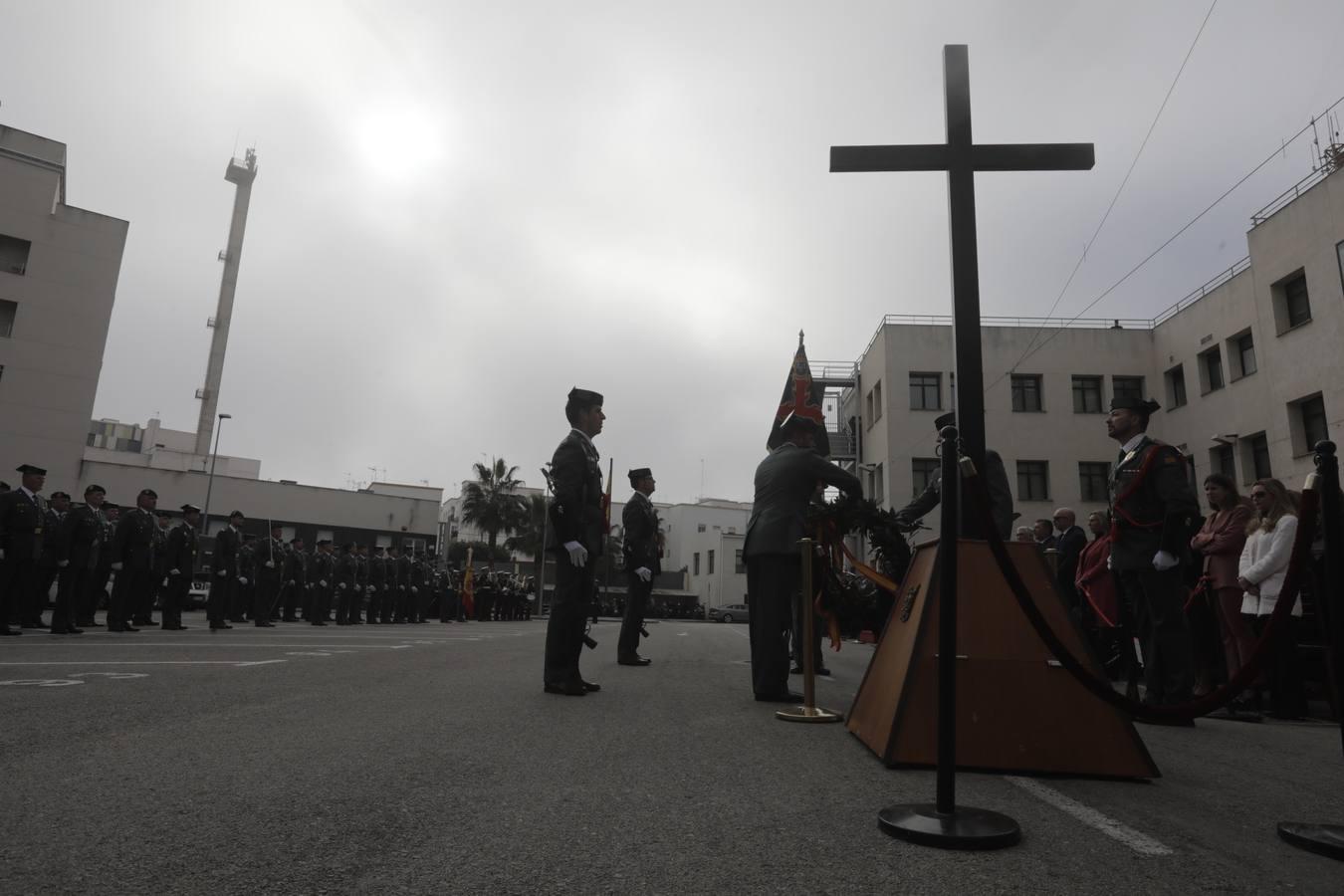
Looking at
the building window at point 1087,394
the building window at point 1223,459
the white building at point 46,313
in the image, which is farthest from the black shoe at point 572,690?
the white building at point 46,313

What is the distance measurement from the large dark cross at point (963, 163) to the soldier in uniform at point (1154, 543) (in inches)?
58.0

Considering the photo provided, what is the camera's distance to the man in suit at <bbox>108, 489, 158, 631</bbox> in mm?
12773

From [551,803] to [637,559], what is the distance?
615 cm

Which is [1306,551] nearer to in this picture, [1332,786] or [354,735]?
[1332,786]

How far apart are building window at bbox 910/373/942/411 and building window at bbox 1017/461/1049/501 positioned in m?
3.96

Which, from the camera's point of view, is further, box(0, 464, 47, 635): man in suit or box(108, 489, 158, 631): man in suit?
box(108, 489, 158, 631): man in suit

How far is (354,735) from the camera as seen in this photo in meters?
3.70

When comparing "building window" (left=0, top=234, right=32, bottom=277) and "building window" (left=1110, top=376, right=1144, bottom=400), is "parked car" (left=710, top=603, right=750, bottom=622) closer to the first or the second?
"building window" (left=1110, top=376, right=1144, bottom=400)

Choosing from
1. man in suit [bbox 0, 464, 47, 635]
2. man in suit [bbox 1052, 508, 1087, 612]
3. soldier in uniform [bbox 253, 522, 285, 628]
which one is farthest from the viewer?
soldier in uniform [bbox 253, 522, 285, 628]

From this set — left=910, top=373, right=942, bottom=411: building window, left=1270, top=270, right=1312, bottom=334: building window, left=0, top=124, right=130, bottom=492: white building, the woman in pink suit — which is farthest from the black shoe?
left=0, top=124, right=130, bottom=492: white building

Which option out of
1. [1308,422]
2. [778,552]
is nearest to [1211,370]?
[1308,422]

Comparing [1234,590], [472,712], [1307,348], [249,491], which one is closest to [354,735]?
[472,712]

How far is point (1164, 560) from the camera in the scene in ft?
17.2

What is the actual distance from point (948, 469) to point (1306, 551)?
111 centimetres
